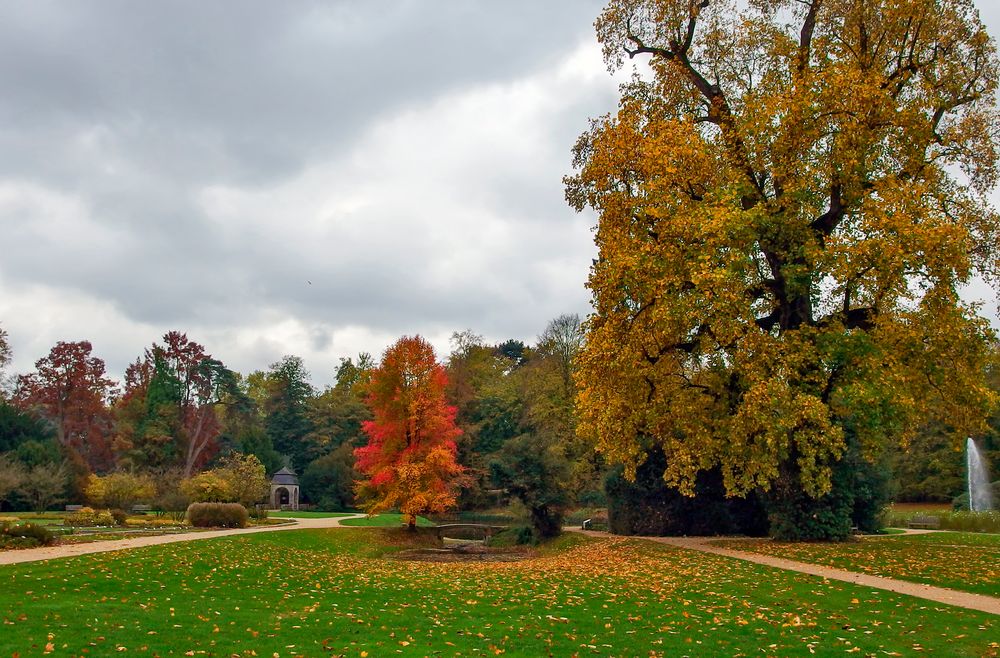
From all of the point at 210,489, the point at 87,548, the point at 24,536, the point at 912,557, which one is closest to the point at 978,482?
the point at 912,557

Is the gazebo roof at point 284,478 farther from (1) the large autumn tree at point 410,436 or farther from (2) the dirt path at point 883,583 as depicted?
(2) the dirt path at point 883,583

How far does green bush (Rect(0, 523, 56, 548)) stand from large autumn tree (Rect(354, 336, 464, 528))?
49.9 ft

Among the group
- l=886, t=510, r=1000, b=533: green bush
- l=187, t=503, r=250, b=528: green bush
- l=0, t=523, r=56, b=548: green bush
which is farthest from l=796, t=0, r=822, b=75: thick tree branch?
l=187, t=503, r=250, b=528: green bush

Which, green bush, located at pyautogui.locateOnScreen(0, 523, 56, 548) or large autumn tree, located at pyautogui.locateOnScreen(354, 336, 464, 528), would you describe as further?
large autumn tree, located at pyautogui.locateOnScreen(354, 336, 464, 528)

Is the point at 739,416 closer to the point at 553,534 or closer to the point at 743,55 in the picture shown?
the point at 743,55

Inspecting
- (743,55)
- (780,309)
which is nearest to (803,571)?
(780,309)

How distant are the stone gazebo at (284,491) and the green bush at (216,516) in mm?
22073

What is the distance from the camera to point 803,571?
15.5 meters

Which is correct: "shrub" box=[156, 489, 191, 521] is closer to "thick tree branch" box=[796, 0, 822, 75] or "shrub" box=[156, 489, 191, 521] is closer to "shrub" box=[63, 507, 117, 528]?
"shrub" box=[63, 507, 117, 528]

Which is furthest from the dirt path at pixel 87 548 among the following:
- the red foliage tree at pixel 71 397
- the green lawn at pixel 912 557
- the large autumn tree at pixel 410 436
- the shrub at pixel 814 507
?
the red foliage tree at pixel 71 397

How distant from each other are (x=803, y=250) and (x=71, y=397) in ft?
179

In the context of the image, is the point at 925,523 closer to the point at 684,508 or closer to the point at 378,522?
the point at 684,508

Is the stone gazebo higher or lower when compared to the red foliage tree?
lower

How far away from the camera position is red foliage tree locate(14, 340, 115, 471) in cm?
5516
